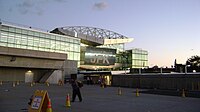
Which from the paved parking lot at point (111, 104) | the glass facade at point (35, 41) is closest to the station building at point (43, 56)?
the glass facade at point (35, 41)

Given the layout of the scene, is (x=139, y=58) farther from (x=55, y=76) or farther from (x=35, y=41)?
(x=55, y=76)

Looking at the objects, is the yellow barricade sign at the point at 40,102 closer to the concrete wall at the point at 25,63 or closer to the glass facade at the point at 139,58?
the concrete wall at the point at 25,63

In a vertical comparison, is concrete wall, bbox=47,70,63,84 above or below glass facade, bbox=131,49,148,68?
below

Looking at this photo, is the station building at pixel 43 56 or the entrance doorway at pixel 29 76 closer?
the station building at pixel 43 56

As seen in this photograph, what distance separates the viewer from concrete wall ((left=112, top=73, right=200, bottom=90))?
111 ft

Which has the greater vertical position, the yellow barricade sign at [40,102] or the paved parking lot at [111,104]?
the yellow barricade sign at [40,102]

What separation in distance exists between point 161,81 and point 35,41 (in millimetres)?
42072

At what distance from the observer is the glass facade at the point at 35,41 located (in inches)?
2495

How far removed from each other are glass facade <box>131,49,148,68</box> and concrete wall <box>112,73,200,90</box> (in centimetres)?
5914

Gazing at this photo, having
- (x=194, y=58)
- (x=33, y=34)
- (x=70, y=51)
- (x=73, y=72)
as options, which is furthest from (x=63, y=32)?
(x=194, y=58)

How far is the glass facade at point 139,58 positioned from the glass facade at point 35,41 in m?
33.5

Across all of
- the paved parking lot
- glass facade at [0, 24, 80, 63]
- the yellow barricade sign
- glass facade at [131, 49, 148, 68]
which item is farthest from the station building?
the yellow barricade sign

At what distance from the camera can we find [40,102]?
31.5ft

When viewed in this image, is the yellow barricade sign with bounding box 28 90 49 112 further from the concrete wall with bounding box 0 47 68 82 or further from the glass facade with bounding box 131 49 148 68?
the glass facade with bounding box 131 49 148 68
